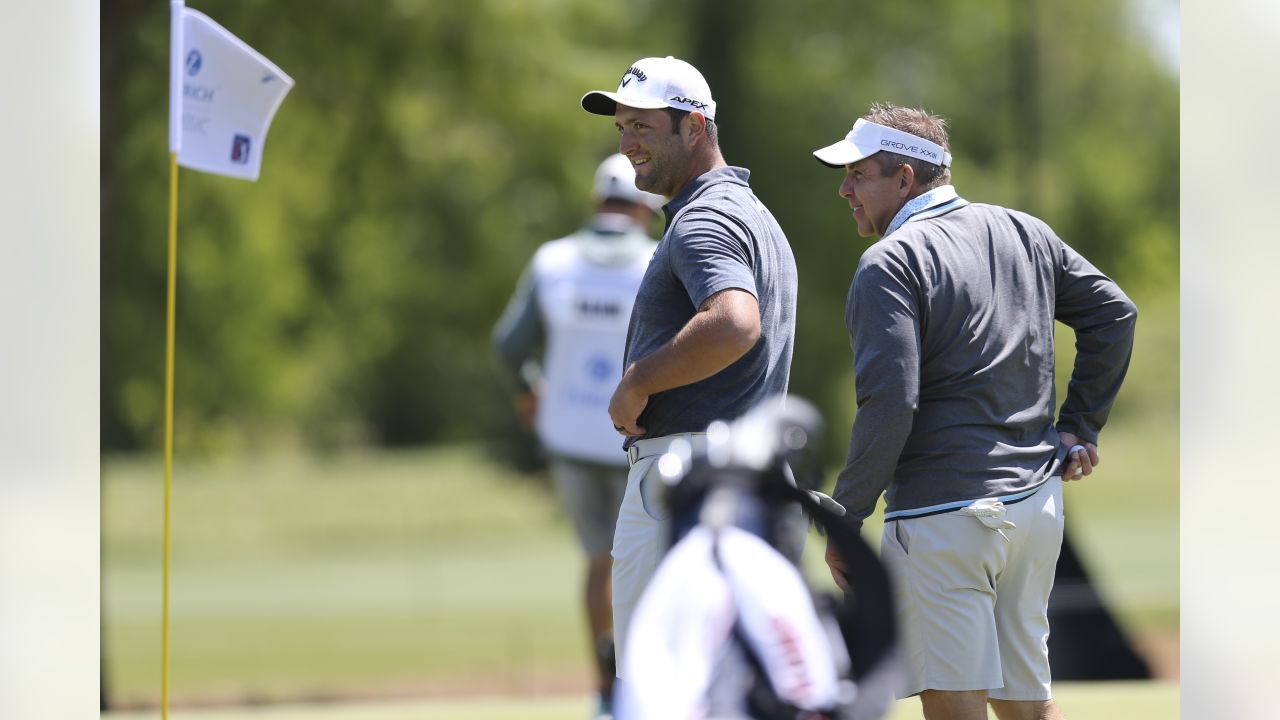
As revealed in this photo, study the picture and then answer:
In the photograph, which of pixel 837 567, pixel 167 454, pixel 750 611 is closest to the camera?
pixel 750 611

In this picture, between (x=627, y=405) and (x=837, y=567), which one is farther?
(x=627, y=405)

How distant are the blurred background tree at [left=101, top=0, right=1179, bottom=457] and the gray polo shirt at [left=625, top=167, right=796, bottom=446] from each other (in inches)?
223

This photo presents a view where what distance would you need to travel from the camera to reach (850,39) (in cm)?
2167

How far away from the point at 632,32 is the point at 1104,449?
12150mm

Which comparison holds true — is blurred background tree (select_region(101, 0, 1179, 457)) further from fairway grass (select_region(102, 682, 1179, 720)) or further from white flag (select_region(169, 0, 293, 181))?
white flag (select_region(169, 0, 293, 181))

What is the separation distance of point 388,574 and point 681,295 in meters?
21.8

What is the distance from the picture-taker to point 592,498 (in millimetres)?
6887

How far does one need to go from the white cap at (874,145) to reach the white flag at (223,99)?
2267 millimetres

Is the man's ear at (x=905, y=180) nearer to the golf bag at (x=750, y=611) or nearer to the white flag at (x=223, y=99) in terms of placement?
the golf bag at (x=750, y=611)

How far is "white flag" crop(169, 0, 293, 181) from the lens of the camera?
18.4 ft

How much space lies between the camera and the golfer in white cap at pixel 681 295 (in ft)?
13.0

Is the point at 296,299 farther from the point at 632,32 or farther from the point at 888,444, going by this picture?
the point at 888,444

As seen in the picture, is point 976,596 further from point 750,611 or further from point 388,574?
point 388,574

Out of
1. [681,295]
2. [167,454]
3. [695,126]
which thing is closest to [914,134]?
[695,126]
